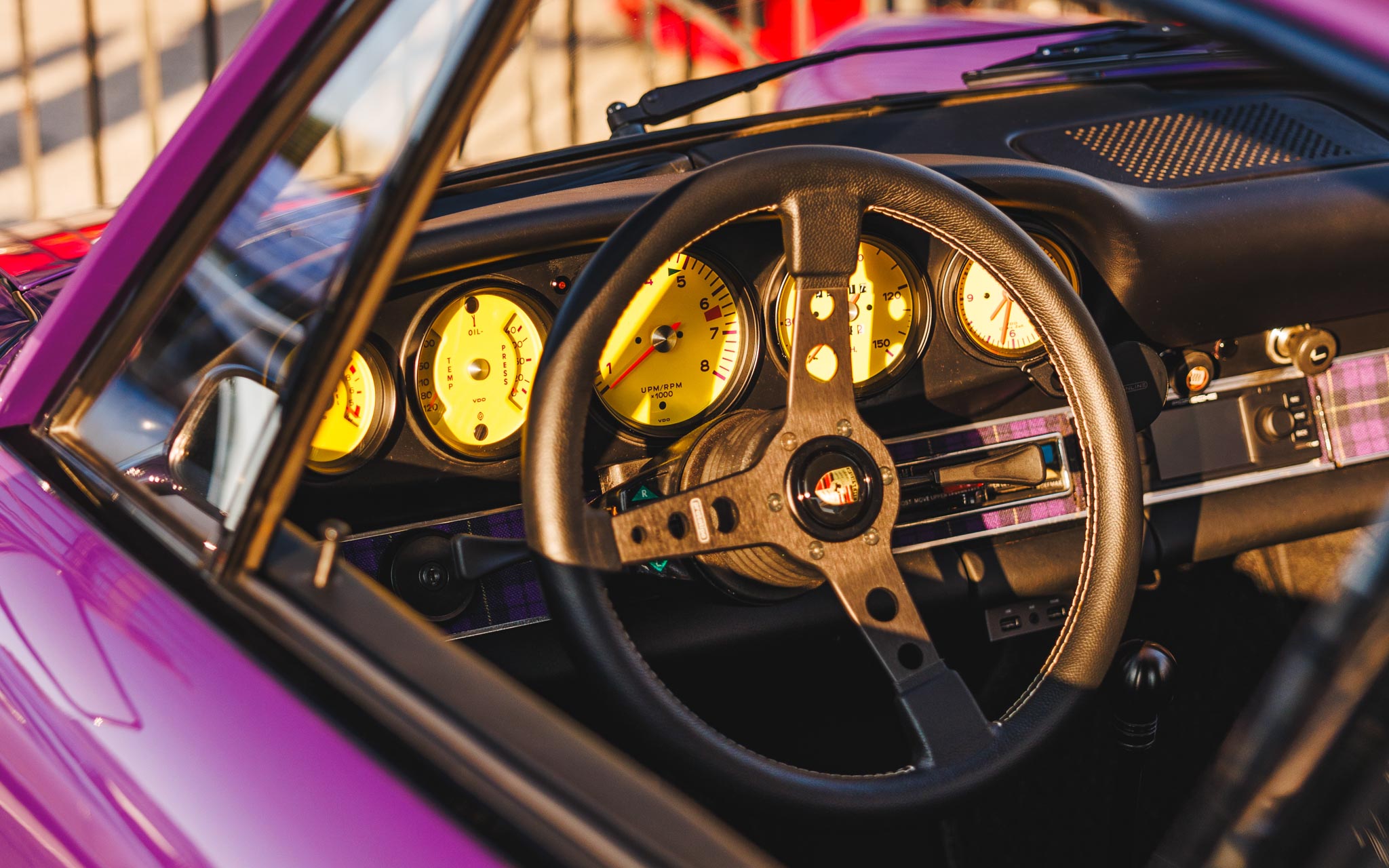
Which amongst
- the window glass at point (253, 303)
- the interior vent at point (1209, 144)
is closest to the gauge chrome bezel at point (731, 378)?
the interior vent at point (1209, 144)

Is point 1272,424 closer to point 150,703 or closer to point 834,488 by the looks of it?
point 834,488

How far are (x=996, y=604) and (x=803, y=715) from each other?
400mm

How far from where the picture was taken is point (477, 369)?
1827 millimetres

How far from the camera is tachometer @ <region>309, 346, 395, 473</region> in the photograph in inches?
66.7

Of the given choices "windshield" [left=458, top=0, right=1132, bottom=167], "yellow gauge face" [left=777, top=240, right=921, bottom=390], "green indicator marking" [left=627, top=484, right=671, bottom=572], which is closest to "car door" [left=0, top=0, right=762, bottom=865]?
"green indicator marking" [left=627, top=484, right=671, bottom=572]

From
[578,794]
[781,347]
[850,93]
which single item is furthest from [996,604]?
[578,794]

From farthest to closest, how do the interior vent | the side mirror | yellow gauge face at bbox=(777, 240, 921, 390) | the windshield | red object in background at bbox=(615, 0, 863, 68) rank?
red object in background at bbox=(615, 0, 863, 68)
the windshield
the interior vent
yellow gauge face at bbox=(777, 240, 921, 390)
the side mirror

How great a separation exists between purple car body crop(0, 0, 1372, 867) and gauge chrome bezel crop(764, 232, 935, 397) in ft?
3.16

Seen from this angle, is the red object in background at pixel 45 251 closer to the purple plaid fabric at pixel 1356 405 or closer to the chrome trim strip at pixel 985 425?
the chrome trim strip at pixel 985 425

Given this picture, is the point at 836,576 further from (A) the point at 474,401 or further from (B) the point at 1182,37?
(B) the point at 1182,37

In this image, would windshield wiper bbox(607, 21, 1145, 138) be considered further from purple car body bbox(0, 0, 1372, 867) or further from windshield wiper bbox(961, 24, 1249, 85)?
purple car body bbox(0, 0, 1372, 867)

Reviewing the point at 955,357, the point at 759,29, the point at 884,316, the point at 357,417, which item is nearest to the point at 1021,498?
the point at 955,357

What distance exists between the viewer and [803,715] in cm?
215

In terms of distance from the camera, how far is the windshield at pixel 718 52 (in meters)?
2.62
